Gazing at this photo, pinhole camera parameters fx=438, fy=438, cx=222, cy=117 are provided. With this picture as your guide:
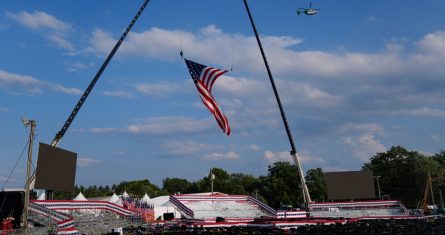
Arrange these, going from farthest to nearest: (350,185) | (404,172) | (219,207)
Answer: (404,172) < (350,185) < (219,207)

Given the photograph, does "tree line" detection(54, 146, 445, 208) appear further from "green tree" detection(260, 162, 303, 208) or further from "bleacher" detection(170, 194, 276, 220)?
"bleacher" detection(170, 194, 276, 220)

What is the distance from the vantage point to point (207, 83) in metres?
44.2

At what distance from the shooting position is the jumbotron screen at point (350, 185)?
2741 inches

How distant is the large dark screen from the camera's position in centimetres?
4425

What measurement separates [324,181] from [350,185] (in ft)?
215

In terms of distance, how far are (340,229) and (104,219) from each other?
27642 mm

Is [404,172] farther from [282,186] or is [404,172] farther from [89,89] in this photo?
[89,89]

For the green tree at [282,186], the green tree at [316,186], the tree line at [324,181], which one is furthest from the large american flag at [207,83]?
the green tree at [316,186]

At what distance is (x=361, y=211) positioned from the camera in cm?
6631

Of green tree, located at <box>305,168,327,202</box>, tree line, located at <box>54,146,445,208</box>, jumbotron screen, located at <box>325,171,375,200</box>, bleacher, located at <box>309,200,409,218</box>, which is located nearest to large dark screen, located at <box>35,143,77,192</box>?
bleacher, located at <box>309,200,409,218</box>

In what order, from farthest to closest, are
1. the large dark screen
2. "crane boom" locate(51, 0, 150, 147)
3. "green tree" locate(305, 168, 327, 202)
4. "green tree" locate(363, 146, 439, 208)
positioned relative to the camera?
"green tree" locate(305, 168, 327, 202) < "green tree" locate(363, 146, 439, 208) < "crane boom" locate(51, 0, 150, 147) < the large dark screen

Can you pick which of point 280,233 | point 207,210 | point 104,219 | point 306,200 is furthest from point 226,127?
point 306,200

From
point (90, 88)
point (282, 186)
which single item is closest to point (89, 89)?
point (90, 88)

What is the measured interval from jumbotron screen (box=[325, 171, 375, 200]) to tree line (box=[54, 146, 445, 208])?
3015cm
